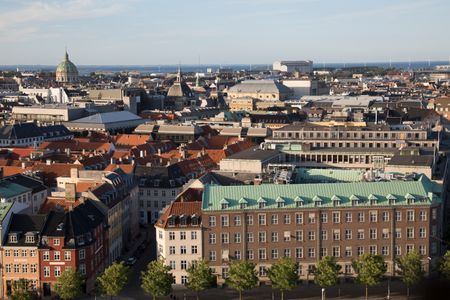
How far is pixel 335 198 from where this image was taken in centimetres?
5762

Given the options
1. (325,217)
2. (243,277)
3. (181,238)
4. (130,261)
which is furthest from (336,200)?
(130,261)

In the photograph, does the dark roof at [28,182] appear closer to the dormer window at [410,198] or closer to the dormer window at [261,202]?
the dormer window at [261,202]

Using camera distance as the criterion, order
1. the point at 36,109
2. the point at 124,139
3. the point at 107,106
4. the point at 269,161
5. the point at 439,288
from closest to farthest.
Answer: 1. the point at 439,288
2. the point at 269,161
3. the point at 124,139
4. the point at 36,109
5. the point at 107,106

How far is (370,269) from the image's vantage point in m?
52.7

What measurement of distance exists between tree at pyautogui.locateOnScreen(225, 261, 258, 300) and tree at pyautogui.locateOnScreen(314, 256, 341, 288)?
17.2 ft

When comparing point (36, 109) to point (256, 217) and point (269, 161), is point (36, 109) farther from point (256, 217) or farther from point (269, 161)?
point (256, 217)

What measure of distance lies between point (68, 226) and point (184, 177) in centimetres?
3191

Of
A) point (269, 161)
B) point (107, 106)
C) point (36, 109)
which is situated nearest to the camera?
point (269, 161)

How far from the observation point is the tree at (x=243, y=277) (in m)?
51.8

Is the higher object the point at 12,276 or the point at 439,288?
the point at 439,288

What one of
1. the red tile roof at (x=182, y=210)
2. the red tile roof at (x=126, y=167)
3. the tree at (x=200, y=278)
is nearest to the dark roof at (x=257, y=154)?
the red tile roof at (x=126, y=167)

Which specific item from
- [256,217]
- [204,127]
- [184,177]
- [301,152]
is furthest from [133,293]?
[204,127]

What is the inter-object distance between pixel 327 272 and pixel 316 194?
26.7 feet

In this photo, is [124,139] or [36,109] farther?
[36,109]
